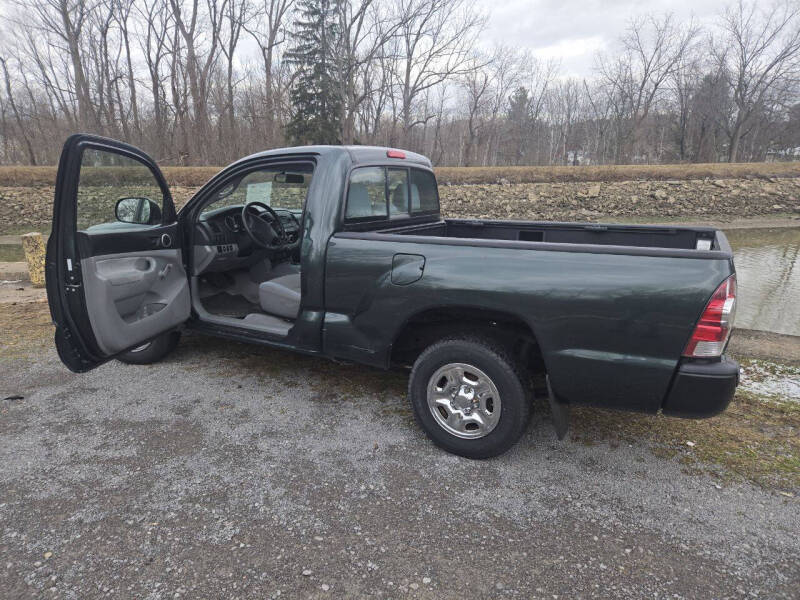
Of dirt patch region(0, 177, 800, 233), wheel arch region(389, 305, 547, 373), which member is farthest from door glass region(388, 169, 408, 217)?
dirt patch region(0, 177, 800, 233)

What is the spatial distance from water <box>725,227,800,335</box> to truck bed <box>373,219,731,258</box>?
257cm

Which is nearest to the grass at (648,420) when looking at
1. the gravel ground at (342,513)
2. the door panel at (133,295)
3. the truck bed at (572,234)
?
the gravel ground at (342,513)

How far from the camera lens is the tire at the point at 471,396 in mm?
2826

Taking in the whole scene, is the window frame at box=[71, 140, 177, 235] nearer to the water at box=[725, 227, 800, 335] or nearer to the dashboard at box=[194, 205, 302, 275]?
the dashboard at box=[194, 205, 302, 275]

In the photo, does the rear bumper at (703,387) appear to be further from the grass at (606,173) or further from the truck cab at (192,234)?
the grass at (606,173)

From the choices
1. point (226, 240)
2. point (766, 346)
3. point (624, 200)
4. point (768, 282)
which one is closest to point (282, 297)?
point (226, 240)

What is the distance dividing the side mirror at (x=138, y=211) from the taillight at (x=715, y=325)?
3.82 meters

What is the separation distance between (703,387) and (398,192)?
8.81ft

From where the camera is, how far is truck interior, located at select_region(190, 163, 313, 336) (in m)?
3.96

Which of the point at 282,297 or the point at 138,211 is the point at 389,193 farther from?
the point at 138,211

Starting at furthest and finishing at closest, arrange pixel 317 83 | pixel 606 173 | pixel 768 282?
pixel 317 83
pixel 606 173
pixel 768 282

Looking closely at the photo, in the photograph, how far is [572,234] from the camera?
4.26 metres

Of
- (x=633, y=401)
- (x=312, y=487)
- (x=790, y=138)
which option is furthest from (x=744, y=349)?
(x=790, y=138)

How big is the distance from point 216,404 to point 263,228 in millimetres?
1784
